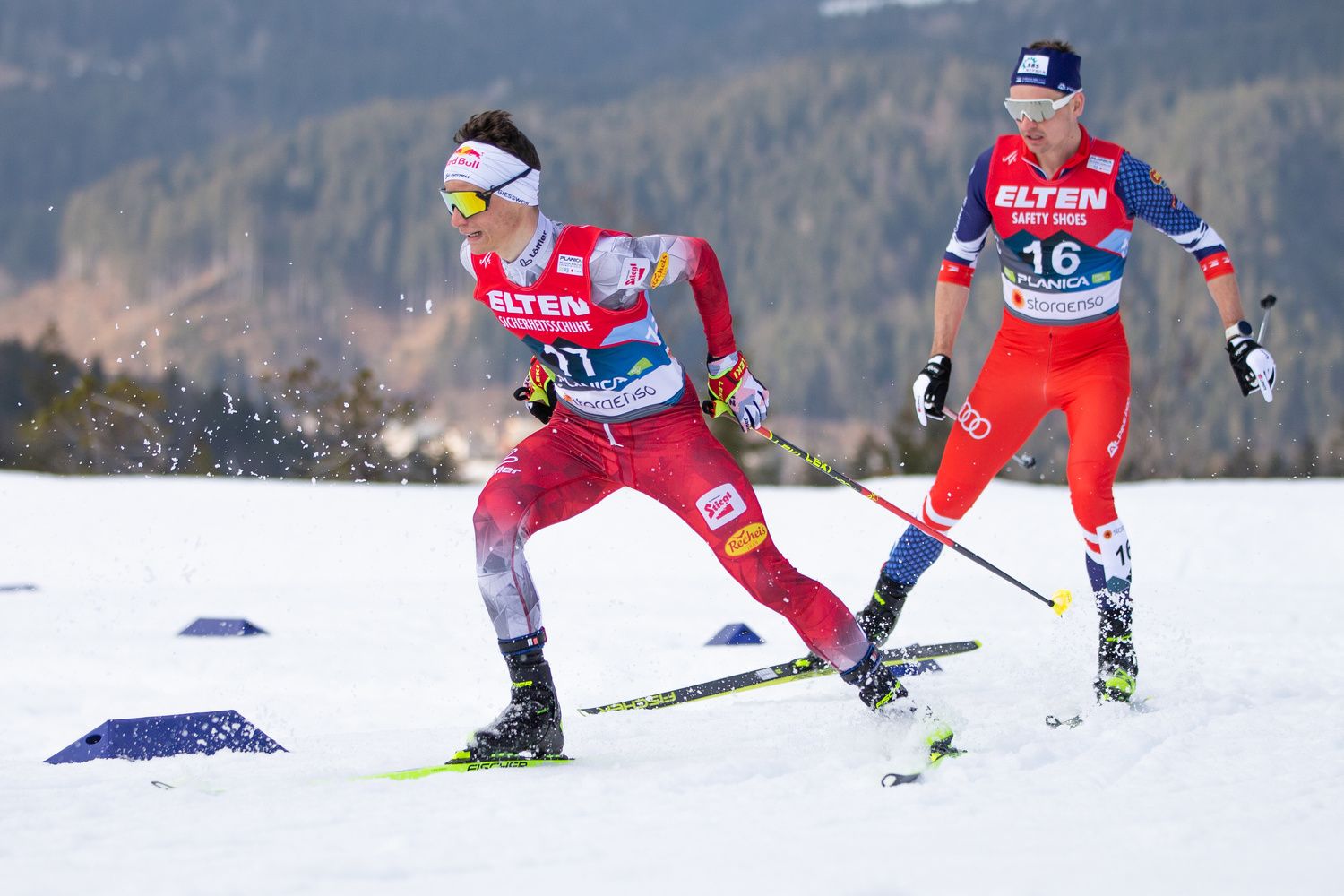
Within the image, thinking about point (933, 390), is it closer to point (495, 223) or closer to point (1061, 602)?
point (1061, 602)

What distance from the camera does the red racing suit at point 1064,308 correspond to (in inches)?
198

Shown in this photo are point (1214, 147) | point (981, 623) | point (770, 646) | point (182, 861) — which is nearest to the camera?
point (182, 861)

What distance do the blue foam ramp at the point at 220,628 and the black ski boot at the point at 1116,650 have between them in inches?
183

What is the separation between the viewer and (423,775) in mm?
4031

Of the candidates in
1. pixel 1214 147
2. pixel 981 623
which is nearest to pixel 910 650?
pixel 981 623

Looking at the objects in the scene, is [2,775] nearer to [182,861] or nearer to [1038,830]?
[182,861]

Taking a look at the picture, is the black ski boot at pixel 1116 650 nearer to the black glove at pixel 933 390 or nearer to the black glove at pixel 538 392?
the black glove at pixel 933 390

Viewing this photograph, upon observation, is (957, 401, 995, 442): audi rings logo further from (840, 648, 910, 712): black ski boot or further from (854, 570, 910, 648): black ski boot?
(840, 648, 910, 712): black ski boot

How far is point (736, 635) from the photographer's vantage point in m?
7.54

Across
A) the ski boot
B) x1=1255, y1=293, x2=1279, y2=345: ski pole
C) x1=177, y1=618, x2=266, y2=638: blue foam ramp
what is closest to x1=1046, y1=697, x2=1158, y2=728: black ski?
the ski boot

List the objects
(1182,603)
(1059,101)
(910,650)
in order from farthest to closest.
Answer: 1. (1182,603)
2. (910,650)
3. (1059,101)

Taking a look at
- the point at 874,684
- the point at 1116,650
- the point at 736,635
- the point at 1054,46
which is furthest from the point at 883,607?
the point at 1054,46

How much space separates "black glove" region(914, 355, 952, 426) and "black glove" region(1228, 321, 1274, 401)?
1042 mm

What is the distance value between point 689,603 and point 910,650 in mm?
3186
